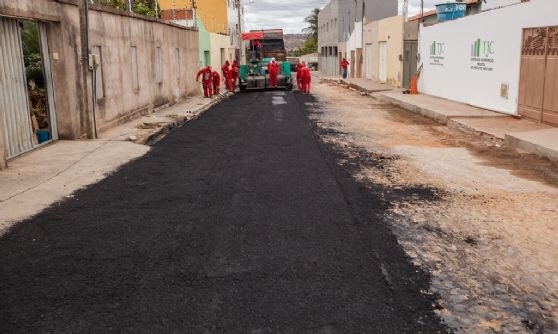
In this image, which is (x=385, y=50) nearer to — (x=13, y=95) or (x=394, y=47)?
(x=394, y=47)

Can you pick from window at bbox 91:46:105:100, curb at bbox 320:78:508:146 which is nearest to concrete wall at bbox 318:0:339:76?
curb at bbox 320:78:508:146

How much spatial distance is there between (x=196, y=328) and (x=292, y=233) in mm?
2091

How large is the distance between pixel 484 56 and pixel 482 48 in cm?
37

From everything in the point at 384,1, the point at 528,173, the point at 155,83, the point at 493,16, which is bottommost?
the point at 528,173

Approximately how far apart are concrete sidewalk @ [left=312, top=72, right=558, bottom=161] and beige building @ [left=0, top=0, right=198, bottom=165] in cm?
893

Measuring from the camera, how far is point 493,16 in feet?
53.4

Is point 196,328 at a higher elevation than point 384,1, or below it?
below

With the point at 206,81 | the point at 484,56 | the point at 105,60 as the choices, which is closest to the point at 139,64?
the point at 105,60

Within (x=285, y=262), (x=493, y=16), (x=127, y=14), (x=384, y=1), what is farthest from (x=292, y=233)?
(x=384, y=1)

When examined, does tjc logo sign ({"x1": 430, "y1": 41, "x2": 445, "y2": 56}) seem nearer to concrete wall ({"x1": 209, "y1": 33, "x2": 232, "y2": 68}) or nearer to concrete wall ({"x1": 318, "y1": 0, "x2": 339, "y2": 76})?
concrete wall ({"x1": 209, "y1": 33, "x2": 232, "y2": 68})

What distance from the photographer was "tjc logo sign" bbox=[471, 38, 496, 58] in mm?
16317

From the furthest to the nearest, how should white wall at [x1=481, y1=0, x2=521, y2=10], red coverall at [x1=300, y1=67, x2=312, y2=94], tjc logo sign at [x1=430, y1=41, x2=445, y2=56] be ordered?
1. red coverall at [x1=300, y1=67, x2=312, y2=94]
2. tjc logo sign at [x1=430, y1=41, x2=445, y2=56]
3. white wall at [x1=481, y1=0, x2=521, y2=10]

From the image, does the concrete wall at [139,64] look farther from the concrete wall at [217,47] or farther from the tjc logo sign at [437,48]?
the tjc logo sign at [437,48]

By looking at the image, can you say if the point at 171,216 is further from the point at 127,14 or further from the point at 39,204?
the point at 127,14
